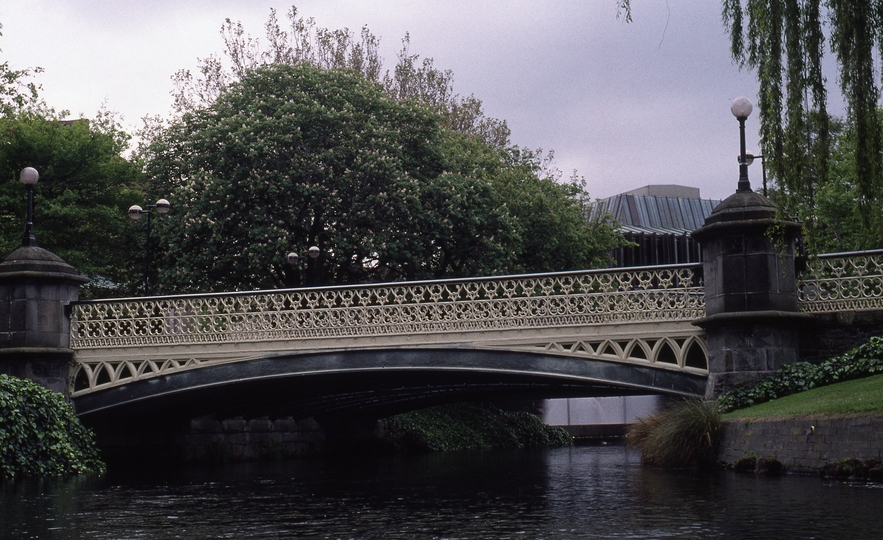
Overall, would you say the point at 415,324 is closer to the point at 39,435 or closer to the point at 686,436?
the point at 686,436

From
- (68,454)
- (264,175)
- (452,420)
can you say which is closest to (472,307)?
(68,454)

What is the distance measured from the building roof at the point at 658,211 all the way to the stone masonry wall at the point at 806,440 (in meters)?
49.8

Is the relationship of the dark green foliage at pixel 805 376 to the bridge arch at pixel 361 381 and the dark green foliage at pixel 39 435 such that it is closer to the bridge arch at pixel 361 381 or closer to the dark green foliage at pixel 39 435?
the bridge arch at pixel 361 381

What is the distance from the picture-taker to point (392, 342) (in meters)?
19.7

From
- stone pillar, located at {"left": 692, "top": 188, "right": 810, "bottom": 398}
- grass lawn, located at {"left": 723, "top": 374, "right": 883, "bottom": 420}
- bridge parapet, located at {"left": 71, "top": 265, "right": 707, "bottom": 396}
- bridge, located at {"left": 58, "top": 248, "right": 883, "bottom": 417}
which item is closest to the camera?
grass lawn, located at {"left": 723, "top": 374, "right": 883, "bottom": 420}

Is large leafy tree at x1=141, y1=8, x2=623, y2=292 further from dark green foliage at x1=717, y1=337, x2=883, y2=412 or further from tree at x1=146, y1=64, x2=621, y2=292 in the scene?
dark green foliage at x1=717, y1=337, x2=883, y2=412

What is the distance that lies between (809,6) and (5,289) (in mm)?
16157

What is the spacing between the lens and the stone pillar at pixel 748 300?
664 inches

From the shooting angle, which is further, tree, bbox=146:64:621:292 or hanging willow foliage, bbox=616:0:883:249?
tree, bbox=146:64:621:292

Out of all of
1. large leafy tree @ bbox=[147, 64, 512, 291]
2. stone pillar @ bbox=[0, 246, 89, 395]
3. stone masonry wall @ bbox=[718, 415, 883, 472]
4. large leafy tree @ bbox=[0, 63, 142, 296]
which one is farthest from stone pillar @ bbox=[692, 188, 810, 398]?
large leafy tree @ bbox=[0, 63, 142, 296]

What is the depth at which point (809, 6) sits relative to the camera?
11.9 m

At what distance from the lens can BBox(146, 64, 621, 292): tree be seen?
2897 centimetres

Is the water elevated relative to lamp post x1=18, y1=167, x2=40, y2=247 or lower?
lower

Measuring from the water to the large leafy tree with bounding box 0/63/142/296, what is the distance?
13.6 meters
